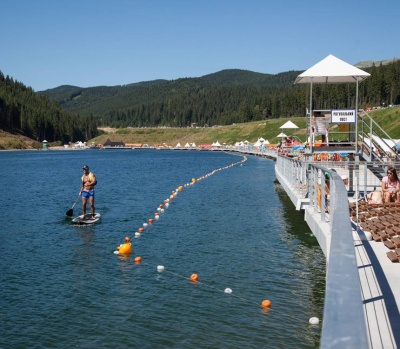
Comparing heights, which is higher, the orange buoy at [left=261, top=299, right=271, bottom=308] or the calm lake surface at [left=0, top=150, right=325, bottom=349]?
the orange buoy at [left=261, top=299, right=271, bottom=308]

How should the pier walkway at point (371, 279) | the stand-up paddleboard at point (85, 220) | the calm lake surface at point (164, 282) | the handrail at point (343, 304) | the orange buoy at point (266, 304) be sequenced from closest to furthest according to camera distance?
the handrail at point (343, 304) → the pier walkway at point (371, 279) → the calm lake surface at point (164, 282) → the orange buoy at point (266, 304) → the stand-up paddleboard at point (85, 220)

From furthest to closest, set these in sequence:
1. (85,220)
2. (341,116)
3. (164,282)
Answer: (341,116) → (85,220) → (164,282)

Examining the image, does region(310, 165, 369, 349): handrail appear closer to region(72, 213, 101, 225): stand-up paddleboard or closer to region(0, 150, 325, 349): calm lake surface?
region(0, 150, 325, 349): calm lake surface

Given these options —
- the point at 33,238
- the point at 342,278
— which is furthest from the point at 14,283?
the point at 342,278

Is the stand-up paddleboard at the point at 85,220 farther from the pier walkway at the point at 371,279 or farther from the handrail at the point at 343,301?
the handrail at the point at 343,301

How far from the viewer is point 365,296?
880 centimetres

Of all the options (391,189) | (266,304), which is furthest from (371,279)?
(391,189)

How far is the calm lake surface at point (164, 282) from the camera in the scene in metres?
10.4

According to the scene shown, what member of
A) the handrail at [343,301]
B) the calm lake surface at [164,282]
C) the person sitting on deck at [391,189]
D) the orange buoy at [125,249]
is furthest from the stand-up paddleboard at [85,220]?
the handrail at [343,301]

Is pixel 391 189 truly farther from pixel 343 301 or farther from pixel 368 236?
pixel 343 301

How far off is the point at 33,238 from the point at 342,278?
1859cm

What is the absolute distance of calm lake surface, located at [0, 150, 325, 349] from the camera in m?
10.4

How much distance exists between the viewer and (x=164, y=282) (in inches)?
554

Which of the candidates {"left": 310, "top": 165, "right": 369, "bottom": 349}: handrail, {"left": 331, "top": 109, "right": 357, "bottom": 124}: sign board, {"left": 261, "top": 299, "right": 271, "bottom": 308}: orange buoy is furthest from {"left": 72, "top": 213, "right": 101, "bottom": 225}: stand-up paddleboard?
{"left": 310, "top": 165, "right": 369, "bottom": 349}: handrail
